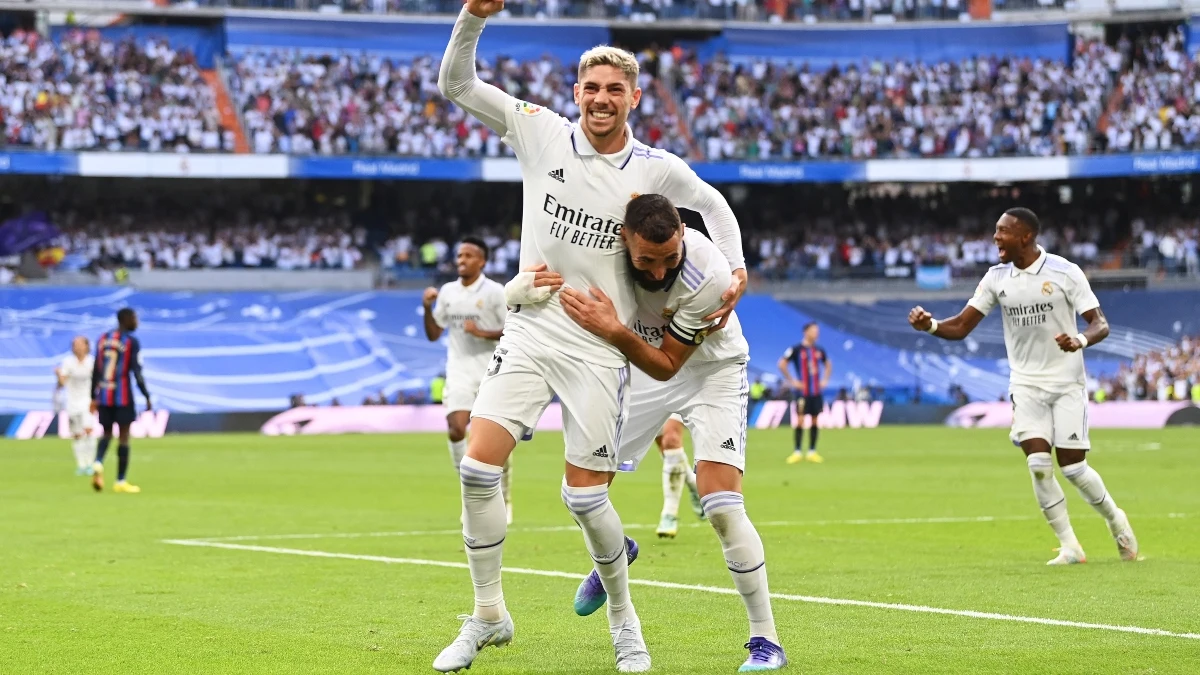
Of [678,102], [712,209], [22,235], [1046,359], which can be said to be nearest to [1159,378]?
[678,102]

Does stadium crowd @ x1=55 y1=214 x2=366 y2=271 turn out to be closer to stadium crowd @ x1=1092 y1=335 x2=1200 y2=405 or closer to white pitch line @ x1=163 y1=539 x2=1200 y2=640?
stadium crowd @ x1=1092 y1=335 x2=1200 y2=405

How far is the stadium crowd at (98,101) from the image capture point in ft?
167

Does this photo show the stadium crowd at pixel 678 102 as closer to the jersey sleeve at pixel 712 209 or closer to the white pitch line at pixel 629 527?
the white pitch line at pixel 629 527

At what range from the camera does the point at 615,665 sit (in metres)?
7.75

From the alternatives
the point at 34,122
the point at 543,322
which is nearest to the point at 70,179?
the point at 34,122

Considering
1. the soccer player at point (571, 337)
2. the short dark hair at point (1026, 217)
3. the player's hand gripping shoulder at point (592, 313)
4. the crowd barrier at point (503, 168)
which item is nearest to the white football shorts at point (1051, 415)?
the short dark hair at point (1026, 217)

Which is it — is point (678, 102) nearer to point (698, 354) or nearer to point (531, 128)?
point (698, 354)

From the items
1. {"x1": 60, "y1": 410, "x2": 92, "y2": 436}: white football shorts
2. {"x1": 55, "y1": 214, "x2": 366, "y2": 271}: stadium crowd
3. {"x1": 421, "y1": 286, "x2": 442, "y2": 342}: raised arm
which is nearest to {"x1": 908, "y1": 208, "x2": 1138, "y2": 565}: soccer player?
{"x1": 421, "y1": 286, "x2": 442, "y2": 342}: raised arm

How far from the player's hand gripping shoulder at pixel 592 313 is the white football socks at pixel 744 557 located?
0.98 metres

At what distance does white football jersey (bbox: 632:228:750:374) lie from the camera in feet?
25.2

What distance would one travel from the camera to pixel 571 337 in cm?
768

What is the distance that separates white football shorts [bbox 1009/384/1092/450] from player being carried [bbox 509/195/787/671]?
522 cm

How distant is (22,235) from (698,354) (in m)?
47.4

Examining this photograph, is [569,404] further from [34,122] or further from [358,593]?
[34,122]
